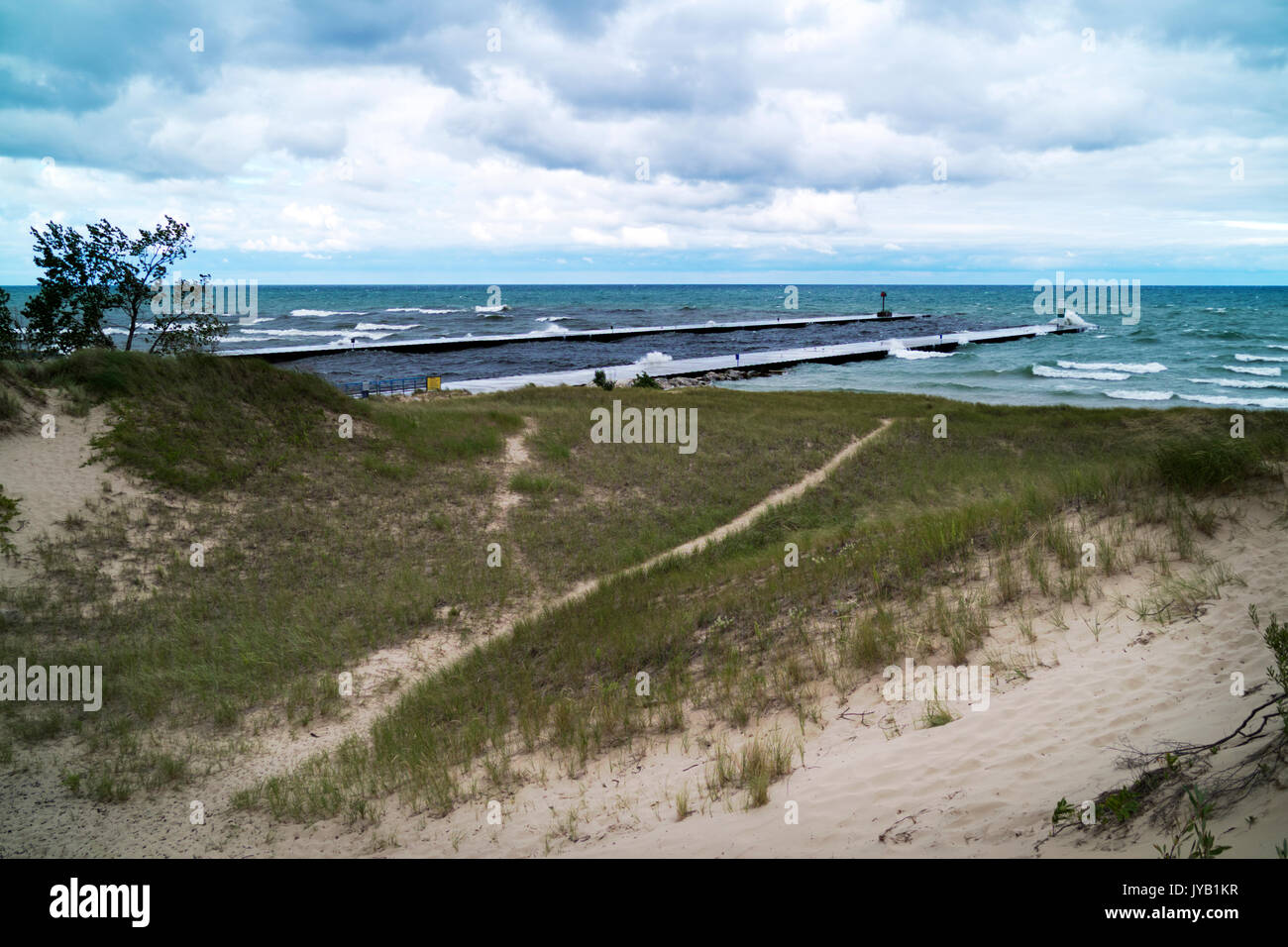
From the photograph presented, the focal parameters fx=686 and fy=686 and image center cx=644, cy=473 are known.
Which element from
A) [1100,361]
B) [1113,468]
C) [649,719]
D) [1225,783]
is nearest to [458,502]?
[649,719]

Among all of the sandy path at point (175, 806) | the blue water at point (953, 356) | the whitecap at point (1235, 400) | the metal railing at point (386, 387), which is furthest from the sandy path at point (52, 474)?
the whitecap at point (1235, 400)

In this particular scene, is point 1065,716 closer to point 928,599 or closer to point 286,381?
point 928,599

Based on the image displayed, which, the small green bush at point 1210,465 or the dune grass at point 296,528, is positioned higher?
the small green bush at point 1210,465

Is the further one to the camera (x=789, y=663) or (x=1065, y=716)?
(x=789, y=663)

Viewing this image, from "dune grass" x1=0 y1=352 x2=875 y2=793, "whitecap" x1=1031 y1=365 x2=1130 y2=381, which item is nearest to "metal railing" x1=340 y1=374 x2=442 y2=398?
"dune grass" x1=0 y1=352 x2=875 y2=793

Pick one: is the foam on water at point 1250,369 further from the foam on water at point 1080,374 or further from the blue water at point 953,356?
the foam on water at point 1080,374

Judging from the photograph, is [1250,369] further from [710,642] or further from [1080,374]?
[710,642]

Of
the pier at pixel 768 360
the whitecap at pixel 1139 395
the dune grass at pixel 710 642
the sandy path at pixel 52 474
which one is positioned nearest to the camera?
the dune grass at pixel 710 642

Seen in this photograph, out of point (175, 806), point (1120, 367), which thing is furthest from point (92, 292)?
point (1120, 367)
